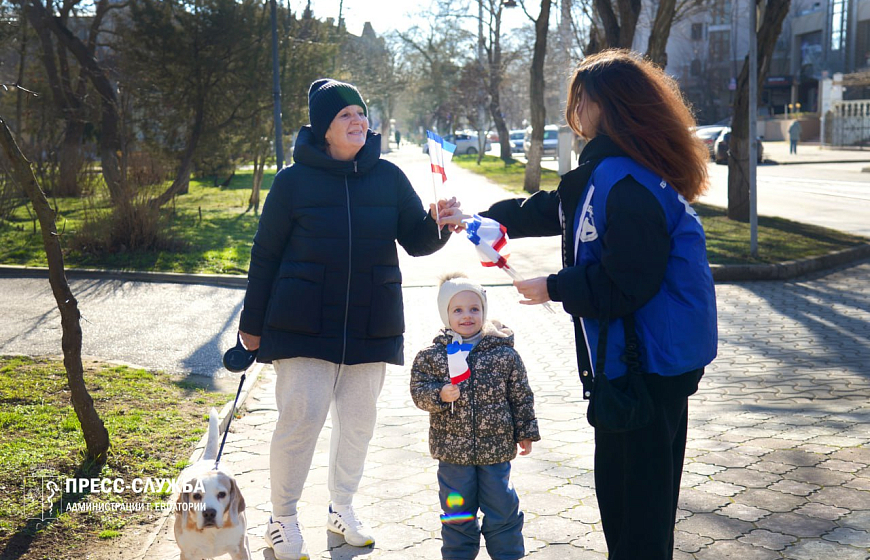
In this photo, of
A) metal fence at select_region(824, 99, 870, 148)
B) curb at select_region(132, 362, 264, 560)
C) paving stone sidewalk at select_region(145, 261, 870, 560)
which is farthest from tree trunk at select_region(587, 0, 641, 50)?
metal fence at select_region(824, 99, 870, 148)

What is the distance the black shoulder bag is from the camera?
2.75 meters

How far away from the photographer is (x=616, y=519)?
308cm

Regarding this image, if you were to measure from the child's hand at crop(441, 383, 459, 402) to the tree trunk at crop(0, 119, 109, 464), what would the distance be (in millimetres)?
2169

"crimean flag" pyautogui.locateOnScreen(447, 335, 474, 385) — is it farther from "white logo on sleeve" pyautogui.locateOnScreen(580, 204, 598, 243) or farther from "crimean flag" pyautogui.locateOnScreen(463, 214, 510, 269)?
"white logo on sleeve" pyautogui.locateOnScreen(580, 204, 598, 243)

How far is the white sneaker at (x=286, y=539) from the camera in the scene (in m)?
3.93

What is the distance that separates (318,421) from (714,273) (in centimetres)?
925

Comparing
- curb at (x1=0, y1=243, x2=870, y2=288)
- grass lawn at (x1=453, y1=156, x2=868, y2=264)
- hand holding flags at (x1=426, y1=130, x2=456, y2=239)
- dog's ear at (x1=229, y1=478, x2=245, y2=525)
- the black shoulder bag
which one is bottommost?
curb at (x1=0, y1=243, x2=870, y2=288)

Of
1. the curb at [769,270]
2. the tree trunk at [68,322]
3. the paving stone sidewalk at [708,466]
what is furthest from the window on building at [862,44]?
the tree trunk at [68,322]

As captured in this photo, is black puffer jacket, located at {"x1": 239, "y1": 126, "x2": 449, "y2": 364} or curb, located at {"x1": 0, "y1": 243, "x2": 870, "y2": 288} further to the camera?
curb, located at {"x1": 0, "y1": 243, "x2": 870, "y2": 288}

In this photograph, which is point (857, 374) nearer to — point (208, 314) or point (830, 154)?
point (208, 314)

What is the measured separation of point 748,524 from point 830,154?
141ft

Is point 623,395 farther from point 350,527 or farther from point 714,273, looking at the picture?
point 714,273

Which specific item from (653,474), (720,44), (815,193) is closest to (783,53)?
(720,44)

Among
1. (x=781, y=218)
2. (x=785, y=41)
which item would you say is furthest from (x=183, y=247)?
(x=785, y=41)
